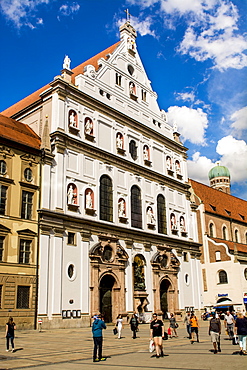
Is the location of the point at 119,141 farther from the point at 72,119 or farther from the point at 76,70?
the point at 76,70

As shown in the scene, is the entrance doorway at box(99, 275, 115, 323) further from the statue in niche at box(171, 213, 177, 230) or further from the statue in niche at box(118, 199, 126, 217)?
the statue in niche at box(171, 213, 177, 230)

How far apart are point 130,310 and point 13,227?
13550 millimetres

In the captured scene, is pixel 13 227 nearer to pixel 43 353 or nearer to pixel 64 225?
pixel 64 225

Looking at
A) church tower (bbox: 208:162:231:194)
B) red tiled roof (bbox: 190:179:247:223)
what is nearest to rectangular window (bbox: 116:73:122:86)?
red tiled roof (bbox: 190:179:247:223)

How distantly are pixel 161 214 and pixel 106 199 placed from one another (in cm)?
891

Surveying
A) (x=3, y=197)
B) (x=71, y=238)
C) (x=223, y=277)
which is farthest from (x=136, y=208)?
(x=223, y=277)

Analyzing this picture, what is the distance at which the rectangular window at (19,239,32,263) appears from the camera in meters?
28.6

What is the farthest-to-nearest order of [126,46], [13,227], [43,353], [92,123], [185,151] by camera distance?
[185,151], [126,46], [92,123], [13,227], [43,353]

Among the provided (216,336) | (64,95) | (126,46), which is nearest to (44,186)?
(64,95)

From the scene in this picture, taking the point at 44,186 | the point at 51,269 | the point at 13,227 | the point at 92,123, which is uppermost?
the point at 92,123

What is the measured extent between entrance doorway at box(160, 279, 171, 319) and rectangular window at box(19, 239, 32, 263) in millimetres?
16790

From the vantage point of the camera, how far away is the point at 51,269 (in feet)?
98.8

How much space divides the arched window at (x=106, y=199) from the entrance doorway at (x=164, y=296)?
9.90 meters

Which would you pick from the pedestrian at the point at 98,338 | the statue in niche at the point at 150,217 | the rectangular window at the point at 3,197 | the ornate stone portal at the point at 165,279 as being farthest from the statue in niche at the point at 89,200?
the pedestrian at the point at 98,338
